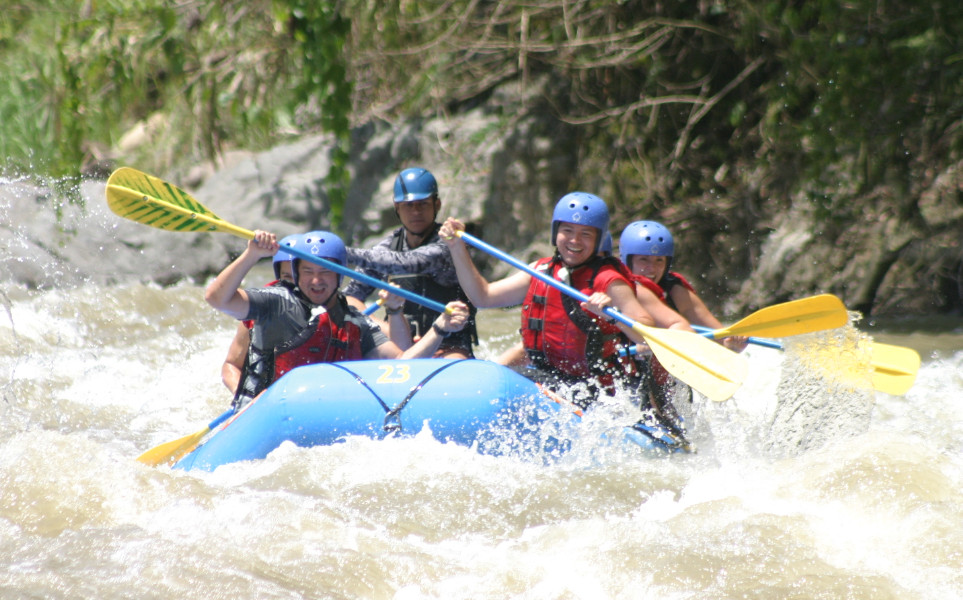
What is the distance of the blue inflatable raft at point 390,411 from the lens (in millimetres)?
3801

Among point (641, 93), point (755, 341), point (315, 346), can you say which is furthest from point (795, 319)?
point (641, 93)

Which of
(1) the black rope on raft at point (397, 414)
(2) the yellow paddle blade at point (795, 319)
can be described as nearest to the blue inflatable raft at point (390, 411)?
(1) the black rope on raft at point (397, 414)

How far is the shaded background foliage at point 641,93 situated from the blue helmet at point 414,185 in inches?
141

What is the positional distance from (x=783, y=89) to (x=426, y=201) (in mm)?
3976

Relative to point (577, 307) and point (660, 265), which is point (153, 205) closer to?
point (577, 307)

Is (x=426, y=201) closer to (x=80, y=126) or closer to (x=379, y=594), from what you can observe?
(x=379, y=594)

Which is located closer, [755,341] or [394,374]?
[394,374]

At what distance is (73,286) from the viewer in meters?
8.69

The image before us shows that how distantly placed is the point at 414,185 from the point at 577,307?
1035mm

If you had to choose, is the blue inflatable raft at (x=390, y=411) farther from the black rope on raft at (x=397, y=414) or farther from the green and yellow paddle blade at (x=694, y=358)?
the green and yellow paddle blade at (x=694, y=358)

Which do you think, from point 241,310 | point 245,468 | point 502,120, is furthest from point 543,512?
point 502,120

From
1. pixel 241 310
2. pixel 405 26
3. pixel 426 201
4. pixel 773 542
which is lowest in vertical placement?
pixel 773 542

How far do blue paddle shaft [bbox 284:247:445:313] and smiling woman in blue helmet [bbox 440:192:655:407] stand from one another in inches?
8.7

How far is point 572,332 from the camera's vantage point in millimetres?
4293
